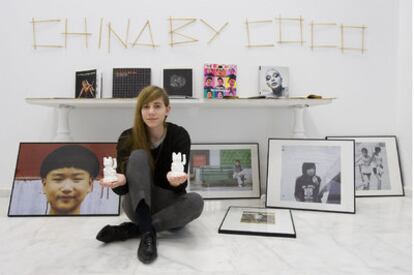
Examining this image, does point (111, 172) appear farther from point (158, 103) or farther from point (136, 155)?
point (158, 103)

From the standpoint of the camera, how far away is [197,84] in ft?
6.51

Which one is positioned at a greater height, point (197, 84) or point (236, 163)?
point (197, 84)

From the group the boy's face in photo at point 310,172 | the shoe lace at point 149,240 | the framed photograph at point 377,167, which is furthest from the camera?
the framed photograph at point 377,167

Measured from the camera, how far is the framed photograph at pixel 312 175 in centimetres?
168

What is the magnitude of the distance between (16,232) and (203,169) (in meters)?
1.04

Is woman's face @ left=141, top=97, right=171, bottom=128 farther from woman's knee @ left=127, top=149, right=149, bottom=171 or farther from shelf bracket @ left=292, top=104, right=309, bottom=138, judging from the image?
shelf bracket @ left=292, top=104, right=309, bottom=138

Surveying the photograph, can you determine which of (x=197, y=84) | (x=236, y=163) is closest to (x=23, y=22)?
(x=197, y=84)

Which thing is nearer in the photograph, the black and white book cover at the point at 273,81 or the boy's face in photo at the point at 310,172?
the boy's face in photo at the point at 310,172

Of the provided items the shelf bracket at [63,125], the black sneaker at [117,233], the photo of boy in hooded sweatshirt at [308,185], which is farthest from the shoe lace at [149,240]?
→ the shelf bracket at [63,125]

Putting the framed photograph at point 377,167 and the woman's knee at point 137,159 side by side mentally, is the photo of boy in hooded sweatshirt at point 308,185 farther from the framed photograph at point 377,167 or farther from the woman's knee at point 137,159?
the woman's knee at point 137,159

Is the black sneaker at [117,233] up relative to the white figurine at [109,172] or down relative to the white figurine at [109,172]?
down

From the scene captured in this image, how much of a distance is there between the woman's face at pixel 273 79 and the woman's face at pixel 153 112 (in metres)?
0.90

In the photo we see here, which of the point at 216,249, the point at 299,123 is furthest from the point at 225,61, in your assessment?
the point at 216,249

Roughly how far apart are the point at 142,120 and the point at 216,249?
24.7 inches
